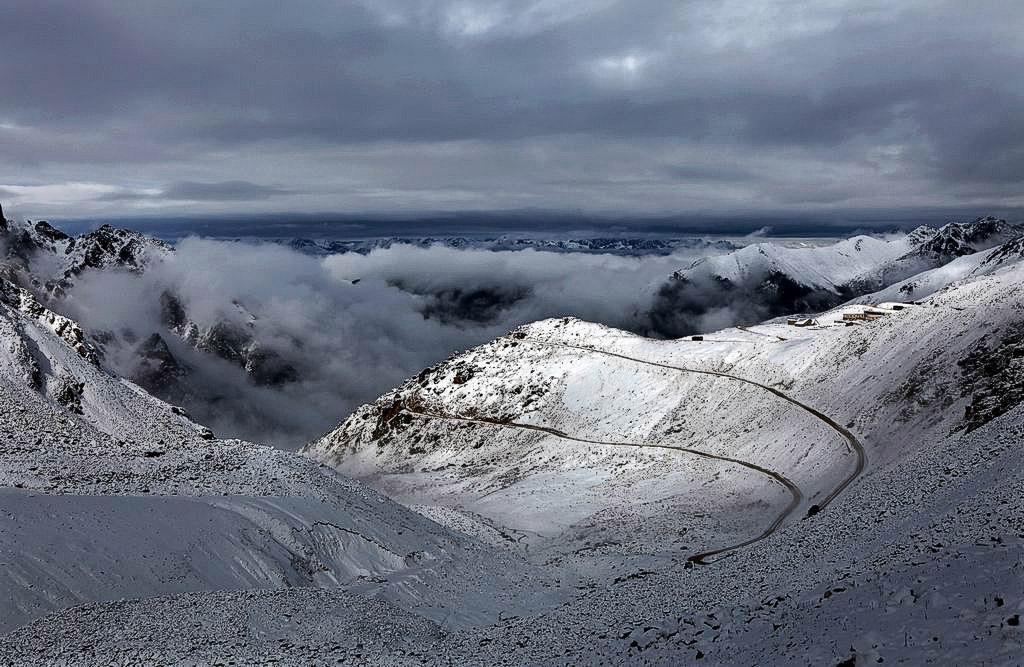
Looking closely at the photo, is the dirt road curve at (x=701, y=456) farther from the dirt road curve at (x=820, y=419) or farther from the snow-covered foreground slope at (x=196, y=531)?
the snow-covered foreground slope at (x=196, y=531)

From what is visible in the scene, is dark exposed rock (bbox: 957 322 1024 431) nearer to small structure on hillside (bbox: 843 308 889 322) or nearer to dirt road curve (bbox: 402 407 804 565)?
dirt road curve (bbox: 402 407 804 565)

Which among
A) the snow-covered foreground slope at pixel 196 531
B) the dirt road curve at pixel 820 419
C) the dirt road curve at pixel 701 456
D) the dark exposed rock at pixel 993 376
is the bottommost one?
the dirt road curve at pixel 701 456

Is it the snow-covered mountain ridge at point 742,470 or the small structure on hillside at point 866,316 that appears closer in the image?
the snow-covered mountain ridge at point 742,470

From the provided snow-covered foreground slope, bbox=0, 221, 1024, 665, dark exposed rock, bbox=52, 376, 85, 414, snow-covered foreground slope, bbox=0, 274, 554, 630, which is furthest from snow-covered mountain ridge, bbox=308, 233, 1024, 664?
dark exposed rock, bbox=52, 376, 85, 414

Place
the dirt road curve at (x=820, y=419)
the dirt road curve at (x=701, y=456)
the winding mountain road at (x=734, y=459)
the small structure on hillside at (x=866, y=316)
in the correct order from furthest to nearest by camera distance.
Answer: the small structure on hillside at (x=866, y=316) < the dirt road curve at (x=820, y=419) < the winding mountain road at (x=734, y=459) < the dirt road curve at (x=701, y=456)

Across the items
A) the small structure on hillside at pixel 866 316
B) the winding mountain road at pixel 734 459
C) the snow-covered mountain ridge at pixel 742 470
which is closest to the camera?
the snow-covered mountain ridge at pixel 742 470

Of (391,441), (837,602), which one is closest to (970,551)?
(837,602)

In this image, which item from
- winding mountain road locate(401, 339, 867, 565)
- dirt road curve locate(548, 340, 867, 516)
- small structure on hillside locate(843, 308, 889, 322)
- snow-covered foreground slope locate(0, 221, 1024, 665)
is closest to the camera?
snow-covered foreground slope locate(0, 221, 1024, 665)

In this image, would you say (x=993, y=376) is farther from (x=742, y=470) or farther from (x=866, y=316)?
(x=866, y=316)

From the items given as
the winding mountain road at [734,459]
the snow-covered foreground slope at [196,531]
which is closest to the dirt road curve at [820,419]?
the winding mountain road at [734,459]

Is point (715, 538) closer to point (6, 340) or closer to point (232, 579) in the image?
point (232, 579)

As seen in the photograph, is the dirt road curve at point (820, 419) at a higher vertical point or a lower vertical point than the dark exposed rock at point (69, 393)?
lower
